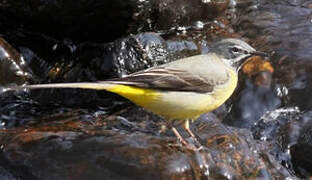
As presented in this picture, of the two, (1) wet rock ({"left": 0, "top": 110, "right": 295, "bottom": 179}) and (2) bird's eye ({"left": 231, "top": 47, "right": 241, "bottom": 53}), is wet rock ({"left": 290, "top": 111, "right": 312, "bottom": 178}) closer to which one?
(1) wet rock ({"left": 0, "top": 110, "right": 295, "bottom": 179})

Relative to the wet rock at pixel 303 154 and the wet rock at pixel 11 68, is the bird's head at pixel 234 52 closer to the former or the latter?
the wet rock at pixel 303 154

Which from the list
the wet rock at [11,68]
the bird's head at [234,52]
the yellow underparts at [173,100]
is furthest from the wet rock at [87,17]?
the yellow underparts at [173,100]

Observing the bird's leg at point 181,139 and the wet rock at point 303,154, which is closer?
the bird's leg at point 181,139

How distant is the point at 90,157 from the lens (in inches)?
228

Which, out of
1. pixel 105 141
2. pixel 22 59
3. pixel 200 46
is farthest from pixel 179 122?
pixel 22 59

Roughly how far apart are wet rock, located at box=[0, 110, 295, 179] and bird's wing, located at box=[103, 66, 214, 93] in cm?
56

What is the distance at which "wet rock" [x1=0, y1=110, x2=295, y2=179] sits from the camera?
5648 mm

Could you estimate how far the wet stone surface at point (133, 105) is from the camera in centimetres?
603

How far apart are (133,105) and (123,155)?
2.17 meters

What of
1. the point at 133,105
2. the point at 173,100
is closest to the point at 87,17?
the point at 133,105

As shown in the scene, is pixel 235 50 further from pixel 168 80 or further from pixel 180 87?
pixel 168 80

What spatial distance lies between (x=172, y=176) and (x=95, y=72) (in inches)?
114

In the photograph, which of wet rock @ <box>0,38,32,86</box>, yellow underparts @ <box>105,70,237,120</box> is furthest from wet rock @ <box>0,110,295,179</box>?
wet rock @ <box>0,38,32,86</box>

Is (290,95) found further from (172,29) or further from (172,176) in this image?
(172,176)
